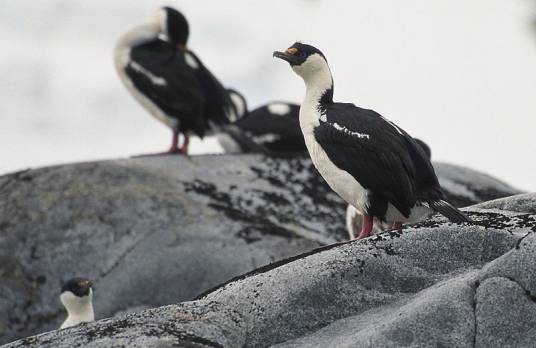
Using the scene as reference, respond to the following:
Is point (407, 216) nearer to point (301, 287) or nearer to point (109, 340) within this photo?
point (301, 287)

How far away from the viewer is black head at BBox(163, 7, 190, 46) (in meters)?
16.5

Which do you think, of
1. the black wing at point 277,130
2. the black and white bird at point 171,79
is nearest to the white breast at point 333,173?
the black and white bird at point 171,79

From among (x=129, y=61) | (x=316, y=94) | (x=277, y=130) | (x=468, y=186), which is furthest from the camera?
(x=277, y=130)

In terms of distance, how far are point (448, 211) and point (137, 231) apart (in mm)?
5791

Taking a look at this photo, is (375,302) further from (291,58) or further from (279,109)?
(279,109)

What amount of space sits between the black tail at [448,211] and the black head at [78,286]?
15.0 feet

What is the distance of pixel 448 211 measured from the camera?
782cm

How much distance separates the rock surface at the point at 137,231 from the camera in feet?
41.8

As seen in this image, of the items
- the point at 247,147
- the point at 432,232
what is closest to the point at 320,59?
the point at 432,232

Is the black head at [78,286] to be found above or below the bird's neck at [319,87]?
below

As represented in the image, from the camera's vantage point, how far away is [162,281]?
12727 millimetres

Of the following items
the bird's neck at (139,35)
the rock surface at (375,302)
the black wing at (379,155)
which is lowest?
the rock surface at (375,302)

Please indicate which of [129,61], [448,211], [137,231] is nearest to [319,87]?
[448,211]

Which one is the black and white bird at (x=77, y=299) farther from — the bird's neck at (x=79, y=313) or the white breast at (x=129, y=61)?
the white breast at (x=129, y=61)
